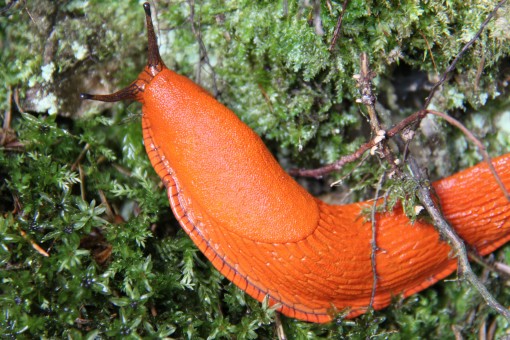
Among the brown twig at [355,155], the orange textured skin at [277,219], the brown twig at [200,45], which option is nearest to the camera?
the orange textured skin at [277,219]

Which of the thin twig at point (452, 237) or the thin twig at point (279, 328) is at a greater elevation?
the thin twig at point (452, 237)

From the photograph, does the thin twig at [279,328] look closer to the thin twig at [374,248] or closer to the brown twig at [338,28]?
the thin twig at [374,248]

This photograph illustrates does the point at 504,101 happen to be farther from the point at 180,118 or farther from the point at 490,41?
the point at 180,118

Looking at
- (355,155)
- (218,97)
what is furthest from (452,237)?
(218,97)

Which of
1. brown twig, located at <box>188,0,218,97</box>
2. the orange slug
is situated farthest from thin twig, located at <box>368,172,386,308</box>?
→ brown twig, located at <box>188,0,218,97</box>

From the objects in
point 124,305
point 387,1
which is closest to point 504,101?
point 387,1

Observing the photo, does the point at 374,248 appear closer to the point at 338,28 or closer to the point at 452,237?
the point at 452,237

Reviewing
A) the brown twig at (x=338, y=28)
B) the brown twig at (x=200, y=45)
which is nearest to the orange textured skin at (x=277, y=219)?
the brown twig at (x=200, y=45)
